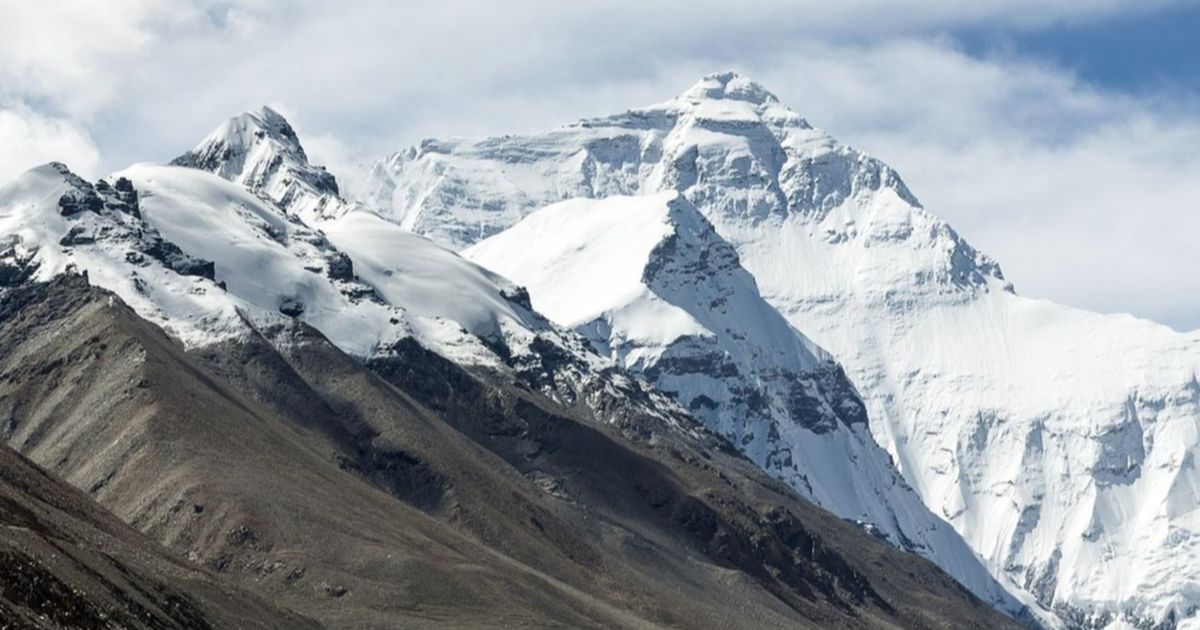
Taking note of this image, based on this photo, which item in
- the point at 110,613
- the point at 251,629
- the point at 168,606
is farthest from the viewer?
the point at 251,629

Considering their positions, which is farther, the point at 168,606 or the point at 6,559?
the point at 168,606

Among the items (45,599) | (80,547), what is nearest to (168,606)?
(80,547)

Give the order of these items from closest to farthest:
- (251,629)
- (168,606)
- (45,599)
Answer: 1. (45,599)
2. (168,606)
3. (251,629)

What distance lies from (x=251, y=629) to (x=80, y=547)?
2375 centimetres

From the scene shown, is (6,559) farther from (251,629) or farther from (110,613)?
(251,629)

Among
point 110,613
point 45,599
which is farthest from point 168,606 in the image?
point 45,599

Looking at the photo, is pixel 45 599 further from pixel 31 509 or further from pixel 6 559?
pixel 31 509

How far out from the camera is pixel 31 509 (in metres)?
199

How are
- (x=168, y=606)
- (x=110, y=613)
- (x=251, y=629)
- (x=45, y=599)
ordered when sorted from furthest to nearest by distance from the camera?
1. (x=251, y=629)
2. (x=168, y=606)
3. (x=110, y=613)
4. (x=45, y=599)

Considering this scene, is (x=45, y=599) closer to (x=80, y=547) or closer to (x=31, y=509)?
(x=80, y=547)

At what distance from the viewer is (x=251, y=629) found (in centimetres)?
19850

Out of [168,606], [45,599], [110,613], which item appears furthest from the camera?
[168,606]

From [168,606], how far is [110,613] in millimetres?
19845

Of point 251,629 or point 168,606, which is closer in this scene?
point 168,606
